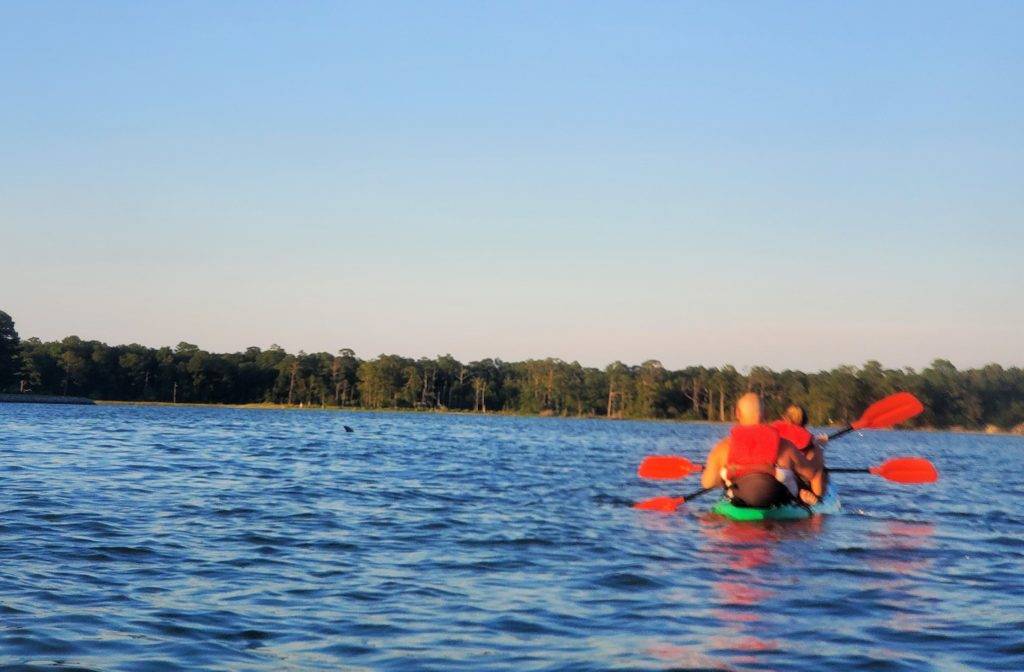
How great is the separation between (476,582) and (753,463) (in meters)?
5.19

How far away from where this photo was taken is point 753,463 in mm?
12945

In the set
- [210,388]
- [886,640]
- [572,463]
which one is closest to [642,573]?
[886,640]

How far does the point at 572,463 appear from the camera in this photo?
28656 mm

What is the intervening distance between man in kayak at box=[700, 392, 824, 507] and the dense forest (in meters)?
121

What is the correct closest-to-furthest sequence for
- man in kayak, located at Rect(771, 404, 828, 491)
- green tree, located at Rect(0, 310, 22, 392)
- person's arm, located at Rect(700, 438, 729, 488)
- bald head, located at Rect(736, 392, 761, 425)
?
1. bald head, located at Rect(736, 392, 761, 425)
2. person's arm, located at Rect(700, 438, 729, 488)
3. man in kayak, located at Rect(771, 404, 828, 491)
4. green tree, located at Rect(0, 310, 22, 392)

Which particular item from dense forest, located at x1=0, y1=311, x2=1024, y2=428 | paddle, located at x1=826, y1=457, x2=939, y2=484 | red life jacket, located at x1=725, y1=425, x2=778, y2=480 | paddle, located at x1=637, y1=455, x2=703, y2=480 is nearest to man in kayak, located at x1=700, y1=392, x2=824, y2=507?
red life jacket, located at x1=725, y1=425, x2=778, y2=480

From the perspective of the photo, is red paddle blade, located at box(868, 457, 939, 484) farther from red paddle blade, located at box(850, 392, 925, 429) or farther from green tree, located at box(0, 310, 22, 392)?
green tree, located at box(0, 310, 22, 392)

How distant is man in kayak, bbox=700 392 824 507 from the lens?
40.9 ft

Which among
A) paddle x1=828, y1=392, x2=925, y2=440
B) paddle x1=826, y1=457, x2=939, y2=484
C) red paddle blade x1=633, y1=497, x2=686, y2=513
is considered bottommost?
red paddle blade x1=633, y1=497, x2=686, y2=513

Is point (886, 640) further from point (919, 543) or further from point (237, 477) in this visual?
point (237, 477)

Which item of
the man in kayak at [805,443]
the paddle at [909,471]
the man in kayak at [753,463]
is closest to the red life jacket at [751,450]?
the man in kayak at [753,463]

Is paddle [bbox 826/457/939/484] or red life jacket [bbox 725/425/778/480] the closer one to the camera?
red life jacket [bbox 725/425/778/480]

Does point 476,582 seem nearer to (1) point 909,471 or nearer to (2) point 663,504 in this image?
(2) point 663,504

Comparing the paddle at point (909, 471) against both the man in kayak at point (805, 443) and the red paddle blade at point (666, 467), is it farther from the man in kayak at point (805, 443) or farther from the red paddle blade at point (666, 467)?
the red paddle blade at point (666, 467)
